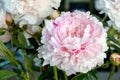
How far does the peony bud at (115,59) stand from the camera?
2.01ft

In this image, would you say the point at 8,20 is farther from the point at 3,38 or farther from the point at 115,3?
the point at 115,3

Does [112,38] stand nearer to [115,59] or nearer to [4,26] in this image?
[115,59]

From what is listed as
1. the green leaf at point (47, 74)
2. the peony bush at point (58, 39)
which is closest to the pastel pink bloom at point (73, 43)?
the peony bush at point (58, 39)

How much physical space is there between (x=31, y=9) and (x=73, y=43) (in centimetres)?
15

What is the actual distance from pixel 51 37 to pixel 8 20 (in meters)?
0.15

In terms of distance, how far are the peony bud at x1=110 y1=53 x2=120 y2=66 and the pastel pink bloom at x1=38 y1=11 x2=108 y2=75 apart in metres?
0.07

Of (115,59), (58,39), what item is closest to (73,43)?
(58,39)

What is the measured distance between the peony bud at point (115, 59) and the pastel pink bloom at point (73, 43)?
0.07 metres

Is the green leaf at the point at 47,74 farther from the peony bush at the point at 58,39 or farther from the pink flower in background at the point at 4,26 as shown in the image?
the pink flower in background at the point at 4,26

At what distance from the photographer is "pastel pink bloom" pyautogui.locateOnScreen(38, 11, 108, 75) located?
1.72ft

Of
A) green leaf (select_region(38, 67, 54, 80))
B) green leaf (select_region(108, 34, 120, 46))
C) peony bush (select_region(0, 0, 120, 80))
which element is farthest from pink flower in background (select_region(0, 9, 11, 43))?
green leaf (select_region(108, 34, 120, 46))

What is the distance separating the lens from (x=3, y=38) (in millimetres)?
668

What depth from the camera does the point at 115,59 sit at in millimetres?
613

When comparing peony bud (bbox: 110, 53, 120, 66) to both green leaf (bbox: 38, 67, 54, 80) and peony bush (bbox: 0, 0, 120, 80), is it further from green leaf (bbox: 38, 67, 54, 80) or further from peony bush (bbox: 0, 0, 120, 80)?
green leaf (bbox: 38, 67, 54, 80)
